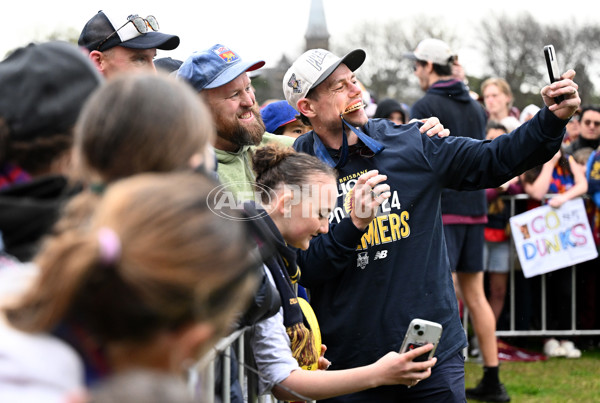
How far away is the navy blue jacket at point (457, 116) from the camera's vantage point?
234 inches

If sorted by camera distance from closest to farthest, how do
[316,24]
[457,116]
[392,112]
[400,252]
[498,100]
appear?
[400,252]
[457,116]
[498,100]
[392,112]
[316,24]

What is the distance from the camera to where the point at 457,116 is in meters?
6.00

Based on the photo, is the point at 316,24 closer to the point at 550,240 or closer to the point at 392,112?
the point at 392,112

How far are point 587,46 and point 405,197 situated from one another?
32.6 m

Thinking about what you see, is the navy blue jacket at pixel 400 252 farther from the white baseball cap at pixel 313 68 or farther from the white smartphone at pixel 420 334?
the white baseball cap at pixel 313 68

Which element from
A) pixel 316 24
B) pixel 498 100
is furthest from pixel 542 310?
pixel 316 24

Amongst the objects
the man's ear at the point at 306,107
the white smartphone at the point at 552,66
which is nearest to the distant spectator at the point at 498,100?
the man's ear at the point at 306,107

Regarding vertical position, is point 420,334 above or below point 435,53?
above

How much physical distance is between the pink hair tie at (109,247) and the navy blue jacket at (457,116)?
15.9 feet

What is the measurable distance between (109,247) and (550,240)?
647cm

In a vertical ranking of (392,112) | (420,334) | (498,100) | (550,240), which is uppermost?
(420,334)

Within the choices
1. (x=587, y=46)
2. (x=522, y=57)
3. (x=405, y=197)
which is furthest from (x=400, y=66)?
(x=405, y=197)

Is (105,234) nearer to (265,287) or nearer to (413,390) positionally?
(265,287)

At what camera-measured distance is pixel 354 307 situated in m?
3.48
